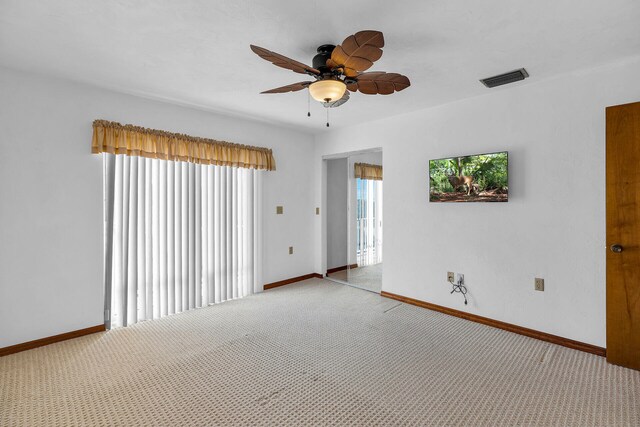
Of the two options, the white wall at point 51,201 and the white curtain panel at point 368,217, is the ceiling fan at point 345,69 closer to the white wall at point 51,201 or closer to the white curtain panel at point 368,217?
the white wall at point 51,201

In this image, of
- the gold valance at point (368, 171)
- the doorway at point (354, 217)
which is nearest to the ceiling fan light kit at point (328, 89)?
the doorway at point (354, 217)

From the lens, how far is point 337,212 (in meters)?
5.52

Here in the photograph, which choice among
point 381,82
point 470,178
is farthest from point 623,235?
point 381,82

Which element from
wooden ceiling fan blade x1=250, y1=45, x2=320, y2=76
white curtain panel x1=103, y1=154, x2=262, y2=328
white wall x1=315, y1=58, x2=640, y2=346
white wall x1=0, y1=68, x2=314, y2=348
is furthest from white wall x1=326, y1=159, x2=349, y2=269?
wooden ceiling fan blade x1=250, y1=45, x2=320, y2=76

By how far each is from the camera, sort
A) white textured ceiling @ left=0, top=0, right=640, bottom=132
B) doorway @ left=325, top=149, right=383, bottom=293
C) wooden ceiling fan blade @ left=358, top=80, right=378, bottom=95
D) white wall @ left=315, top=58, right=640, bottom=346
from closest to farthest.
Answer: white textured ceiling @ left=0, top=0, right=640, bottom=132, wooden ceiling fan blade @ left=358, top=80, right=378, bottom=95, white wall @ left=315, top=58, right=640, bottom=346, doorway @ left=325, top=149, right=383, bottom=293

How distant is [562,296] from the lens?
→ 2.82m

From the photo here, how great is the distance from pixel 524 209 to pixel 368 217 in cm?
258

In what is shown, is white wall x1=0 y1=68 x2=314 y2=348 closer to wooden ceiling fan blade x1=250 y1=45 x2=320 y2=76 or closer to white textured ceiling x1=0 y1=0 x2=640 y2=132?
white textured ceiling x1=0 y1=0 x2=640 y2=132

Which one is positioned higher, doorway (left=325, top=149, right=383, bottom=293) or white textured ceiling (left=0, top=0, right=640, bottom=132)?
white textured ceiling (left=0, top=0, right=640, bottom=132)

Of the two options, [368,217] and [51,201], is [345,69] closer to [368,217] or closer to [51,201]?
[51,201]

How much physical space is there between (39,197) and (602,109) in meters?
4.84

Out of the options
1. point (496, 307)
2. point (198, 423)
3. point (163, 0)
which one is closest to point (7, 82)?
point (163, 0)

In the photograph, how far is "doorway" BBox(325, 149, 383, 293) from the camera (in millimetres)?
5223

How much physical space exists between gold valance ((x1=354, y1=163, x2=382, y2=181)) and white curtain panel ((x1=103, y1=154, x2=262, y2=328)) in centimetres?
171
